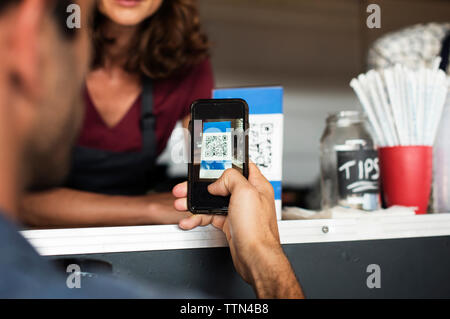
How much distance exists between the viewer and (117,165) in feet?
4.28

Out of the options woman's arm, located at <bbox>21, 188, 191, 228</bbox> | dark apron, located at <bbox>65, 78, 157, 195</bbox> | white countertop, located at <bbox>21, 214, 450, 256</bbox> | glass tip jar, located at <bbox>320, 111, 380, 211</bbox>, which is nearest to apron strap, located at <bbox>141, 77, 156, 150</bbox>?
dark apron, located at <bbox>65, 78, 157, 195</bbox>

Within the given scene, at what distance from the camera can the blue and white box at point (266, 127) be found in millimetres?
692

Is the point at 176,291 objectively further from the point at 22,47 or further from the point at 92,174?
the point at 92,174

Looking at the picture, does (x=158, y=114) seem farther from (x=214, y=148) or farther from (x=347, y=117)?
(x=214, y=148)

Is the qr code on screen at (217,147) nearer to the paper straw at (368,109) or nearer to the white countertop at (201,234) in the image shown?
the white countertop at (201,234)

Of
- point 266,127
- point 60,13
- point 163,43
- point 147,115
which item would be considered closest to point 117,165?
point 147,115

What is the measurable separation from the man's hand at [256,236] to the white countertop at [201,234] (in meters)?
0.08

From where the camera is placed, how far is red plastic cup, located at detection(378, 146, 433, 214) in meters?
0.76

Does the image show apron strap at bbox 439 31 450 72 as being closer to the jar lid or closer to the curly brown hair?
the jar lid

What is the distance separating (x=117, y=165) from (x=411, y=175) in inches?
33.7

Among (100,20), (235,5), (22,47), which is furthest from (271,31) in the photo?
(22,47)

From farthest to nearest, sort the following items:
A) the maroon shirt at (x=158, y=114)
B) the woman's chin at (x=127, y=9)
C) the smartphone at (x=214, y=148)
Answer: the maroon shirt at (x=158, y=114)
the woman's chin at (x=127, y=9)
the smartphone at (x=214, y=148)

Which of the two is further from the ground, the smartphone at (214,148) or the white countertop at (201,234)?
the smartphone at (214,148)

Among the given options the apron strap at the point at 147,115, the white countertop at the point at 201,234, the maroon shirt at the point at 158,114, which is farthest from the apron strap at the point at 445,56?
the apron strap at the point at 147,115
